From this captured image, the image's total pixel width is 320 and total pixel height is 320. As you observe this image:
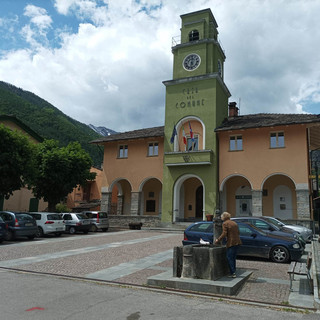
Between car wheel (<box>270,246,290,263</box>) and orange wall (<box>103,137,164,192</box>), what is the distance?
19.1 m

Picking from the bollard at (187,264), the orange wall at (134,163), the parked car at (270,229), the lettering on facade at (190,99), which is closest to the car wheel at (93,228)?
the orange wall at (134,163)

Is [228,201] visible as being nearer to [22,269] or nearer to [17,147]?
[17,147]

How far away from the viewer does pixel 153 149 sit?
3092cm

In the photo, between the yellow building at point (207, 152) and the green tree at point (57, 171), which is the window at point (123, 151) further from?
the green tree at point (57, 171)

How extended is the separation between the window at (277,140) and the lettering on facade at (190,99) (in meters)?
6.66

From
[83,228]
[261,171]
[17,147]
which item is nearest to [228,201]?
[261,171]

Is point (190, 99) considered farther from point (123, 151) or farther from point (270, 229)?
point (270, 229)

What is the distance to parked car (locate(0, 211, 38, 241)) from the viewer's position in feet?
54.7

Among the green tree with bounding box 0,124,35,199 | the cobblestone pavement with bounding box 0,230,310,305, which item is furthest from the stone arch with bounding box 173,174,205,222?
the cobblestone pavement with bounding box 0,230,310,305

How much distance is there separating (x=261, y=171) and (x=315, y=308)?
20.5 meters

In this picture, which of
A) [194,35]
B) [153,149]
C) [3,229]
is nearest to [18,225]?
[3,229]

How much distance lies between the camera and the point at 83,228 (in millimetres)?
22078

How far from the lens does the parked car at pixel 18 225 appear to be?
54.7 feet

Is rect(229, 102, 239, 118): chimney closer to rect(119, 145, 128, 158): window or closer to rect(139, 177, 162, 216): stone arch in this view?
→ rect(139, 177, 162, 216): stone arch
